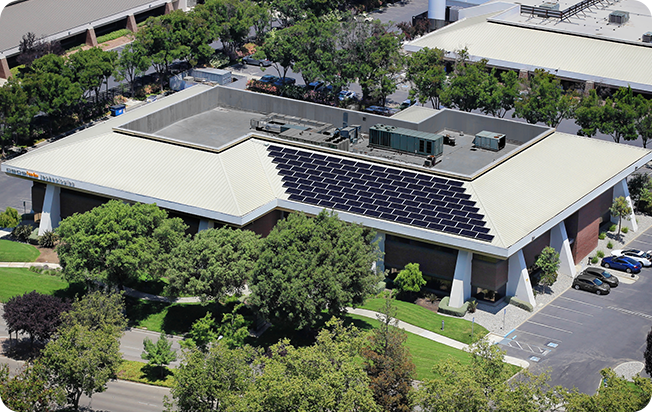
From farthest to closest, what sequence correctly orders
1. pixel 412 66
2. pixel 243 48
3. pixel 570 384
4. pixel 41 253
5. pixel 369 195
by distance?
1. pixel 243 48
2. pixel 412 66
3. pixel 41 253
4. pixel 369 195
5. pixel 570 384

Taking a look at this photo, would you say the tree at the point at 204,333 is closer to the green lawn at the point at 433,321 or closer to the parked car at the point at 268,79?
the green lawn at the point at 433,321

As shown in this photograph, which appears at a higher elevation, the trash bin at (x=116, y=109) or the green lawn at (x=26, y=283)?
the trash bin at (x=116, y=109)

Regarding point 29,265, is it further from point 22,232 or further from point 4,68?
point 4,68

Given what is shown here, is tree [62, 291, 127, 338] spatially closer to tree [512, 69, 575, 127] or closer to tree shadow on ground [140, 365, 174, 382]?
tree shadow on ground [140, 365, 174, 382]

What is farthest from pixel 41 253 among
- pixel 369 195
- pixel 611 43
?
pixel 611 43

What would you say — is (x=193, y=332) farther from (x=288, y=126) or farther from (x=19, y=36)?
(x=19, y=36)

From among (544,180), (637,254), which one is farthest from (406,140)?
(637,254)

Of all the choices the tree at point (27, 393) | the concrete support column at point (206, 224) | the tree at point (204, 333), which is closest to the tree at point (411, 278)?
the concrete support column at point (206, 224)
